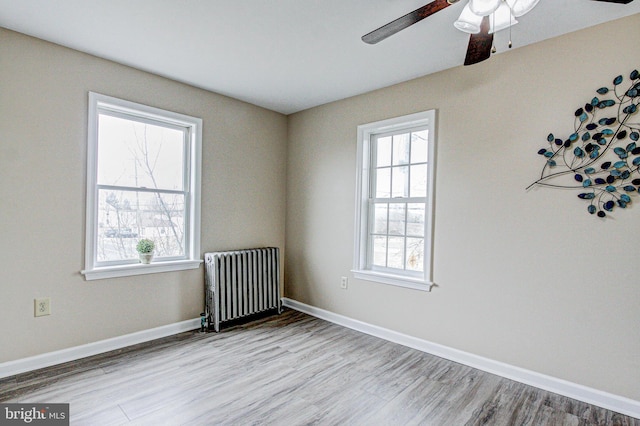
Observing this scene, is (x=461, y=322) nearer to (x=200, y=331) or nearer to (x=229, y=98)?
(x=200, y=331)

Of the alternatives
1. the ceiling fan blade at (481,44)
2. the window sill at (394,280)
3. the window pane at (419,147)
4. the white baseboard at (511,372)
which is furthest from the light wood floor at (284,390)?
the ceiling fan blade at (481,44)

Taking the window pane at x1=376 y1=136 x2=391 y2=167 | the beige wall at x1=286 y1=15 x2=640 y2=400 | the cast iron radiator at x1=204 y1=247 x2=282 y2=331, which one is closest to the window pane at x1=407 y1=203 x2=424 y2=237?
the beige wall at x1=286 y1=15 x2=640 y2=400

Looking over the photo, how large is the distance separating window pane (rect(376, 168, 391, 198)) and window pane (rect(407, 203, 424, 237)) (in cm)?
31

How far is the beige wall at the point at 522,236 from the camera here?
2.22 meters

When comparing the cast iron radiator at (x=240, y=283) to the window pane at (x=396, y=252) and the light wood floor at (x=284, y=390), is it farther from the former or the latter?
the window pane at (x=396, y=252)

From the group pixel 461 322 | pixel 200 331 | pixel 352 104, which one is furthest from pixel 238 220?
pixel 461 322

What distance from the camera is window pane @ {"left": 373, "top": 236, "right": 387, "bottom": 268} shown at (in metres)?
3.54

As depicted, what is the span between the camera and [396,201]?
11.3 ft

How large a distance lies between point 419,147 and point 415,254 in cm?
105

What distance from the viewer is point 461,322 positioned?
2859 millimetres

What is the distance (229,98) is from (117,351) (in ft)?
8.95

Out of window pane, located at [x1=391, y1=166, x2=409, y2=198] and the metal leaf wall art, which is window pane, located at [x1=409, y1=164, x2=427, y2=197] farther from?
the metal leaf wall art

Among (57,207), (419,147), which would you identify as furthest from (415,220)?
(57,207)

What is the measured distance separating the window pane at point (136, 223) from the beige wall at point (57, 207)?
0.21 meters
